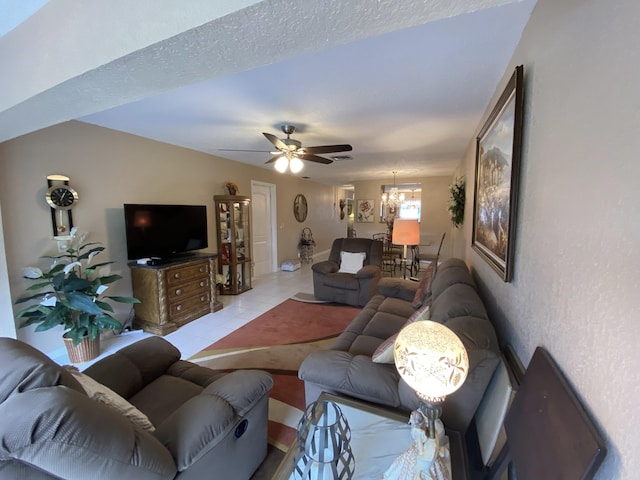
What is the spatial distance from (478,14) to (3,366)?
2320 millimetres

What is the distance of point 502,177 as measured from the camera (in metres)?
1.57

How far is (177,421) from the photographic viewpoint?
110cm

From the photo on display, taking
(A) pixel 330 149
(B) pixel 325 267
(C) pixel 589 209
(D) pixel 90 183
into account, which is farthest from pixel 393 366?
(D) pixel 90 183

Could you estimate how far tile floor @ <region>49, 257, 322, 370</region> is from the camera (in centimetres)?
286

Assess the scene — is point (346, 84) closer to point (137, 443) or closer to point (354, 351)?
point (354, 351)

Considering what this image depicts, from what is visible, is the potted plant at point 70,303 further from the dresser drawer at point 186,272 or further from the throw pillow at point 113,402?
the throw pillow at point 113,402

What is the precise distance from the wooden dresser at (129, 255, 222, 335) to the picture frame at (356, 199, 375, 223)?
5.06 m

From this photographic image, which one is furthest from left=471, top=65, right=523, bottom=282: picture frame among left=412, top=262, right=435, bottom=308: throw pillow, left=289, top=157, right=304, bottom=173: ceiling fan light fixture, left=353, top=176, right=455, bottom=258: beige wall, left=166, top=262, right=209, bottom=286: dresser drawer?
left=353, top=176, right=455, bottom=258: beige wall

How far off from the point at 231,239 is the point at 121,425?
12.9ft

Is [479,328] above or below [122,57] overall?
below

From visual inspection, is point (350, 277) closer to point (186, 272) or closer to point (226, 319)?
point (226, 319)

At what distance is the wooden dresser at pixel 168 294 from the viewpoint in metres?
3.17

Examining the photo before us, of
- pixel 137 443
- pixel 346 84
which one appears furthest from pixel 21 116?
pixel 346 84

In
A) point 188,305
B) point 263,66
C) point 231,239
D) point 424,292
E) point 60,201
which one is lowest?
point 188,305
